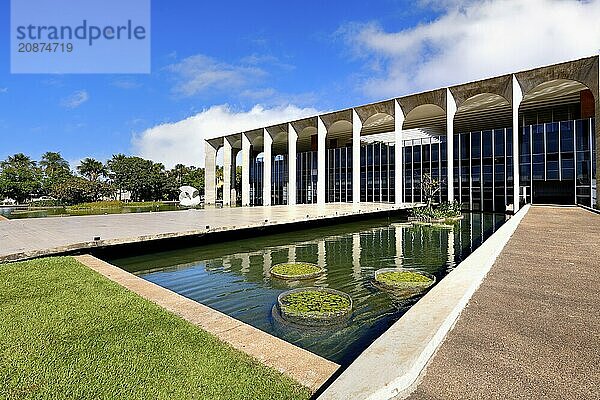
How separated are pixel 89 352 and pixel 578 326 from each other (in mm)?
4349

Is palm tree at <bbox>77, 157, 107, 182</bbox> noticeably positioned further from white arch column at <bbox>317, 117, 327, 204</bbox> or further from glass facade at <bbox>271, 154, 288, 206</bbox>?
white arch column at <bbox>317, 117, 327, 204</bbox>

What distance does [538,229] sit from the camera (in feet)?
34.1

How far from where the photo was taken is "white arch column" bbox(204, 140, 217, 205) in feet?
159

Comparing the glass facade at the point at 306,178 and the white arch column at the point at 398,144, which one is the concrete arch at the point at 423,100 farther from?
the glass facade at the point at 306,178

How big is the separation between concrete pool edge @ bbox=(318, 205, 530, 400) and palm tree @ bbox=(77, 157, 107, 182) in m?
71.4

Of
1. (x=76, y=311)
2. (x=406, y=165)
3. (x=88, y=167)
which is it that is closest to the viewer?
(x=76, y=311)

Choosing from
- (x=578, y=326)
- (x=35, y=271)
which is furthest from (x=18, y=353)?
(x=578, y=326)

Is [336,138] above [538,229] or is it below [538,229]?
above

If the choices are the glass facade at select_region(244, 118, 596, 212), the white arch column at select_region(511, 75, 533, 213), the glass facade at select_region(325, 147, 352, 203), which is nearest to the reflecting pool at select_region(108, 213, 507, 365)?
the white arch column at select_region(511, 75, 533, 213)

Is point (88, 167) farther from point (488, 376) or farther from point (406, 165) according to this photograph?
point (488, 376)

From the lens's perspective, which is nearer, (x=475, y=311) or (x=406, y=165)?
(x=475, y=311)

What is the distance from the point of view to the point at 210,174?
4850 centimetres

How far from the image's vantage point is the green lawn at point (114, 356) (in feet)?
8.02

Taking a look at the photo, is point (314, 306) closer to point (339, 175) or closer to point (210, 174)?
point (339, 175)
